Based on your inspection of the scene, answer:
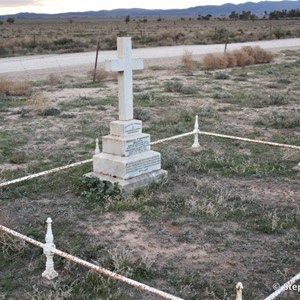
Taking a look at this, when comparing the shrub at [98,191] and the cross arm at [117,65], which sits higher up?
the cross arm at [117,65]

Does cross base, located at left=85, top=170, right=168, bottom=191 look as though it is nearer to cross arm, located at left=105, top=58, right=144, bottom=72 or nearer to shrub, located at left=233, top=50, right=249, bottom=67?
cross arm, located at left=105, top=58, right=144, bottom=72

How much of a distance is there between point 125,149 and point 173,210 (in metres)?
1.28

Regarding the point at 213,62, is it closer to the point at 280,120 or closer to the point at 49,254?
the point at 280,120

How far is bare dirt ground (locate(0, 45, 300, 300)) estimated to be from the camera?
16.6 feet

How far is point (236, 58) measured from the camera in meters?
25.8

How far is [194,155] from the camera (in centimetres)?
935

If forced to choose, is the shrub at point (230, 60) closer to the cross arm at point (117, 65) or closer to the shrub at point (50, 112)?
the shrub at point (50, 112)

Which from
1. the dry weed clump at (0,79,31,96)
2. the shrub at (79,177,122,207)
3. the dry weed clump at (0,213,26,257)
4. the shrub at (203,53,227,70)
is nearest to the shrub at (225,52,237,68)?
the shrub at (203,53,227,70)

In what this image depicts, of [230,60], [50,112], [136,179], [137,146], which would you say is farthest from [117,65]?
[230,60]

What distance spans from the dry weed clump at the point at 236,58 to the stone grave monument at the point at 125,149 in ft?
55.1

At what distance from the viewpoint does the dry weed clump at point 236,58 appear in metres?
24.2

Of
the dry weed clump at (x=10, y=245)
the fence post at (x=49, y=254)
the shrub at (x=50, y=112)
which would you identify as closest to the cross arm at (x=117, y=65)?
the dry weed clump at (x=10, y=245)

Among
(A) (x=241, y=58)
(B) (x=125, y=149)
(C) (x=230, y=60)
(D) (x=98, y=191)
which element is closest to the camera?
(D) (x=98, y=191)

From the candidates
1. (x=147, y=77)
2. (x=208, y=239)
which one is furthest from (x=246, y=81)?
(x=208, y=239)
